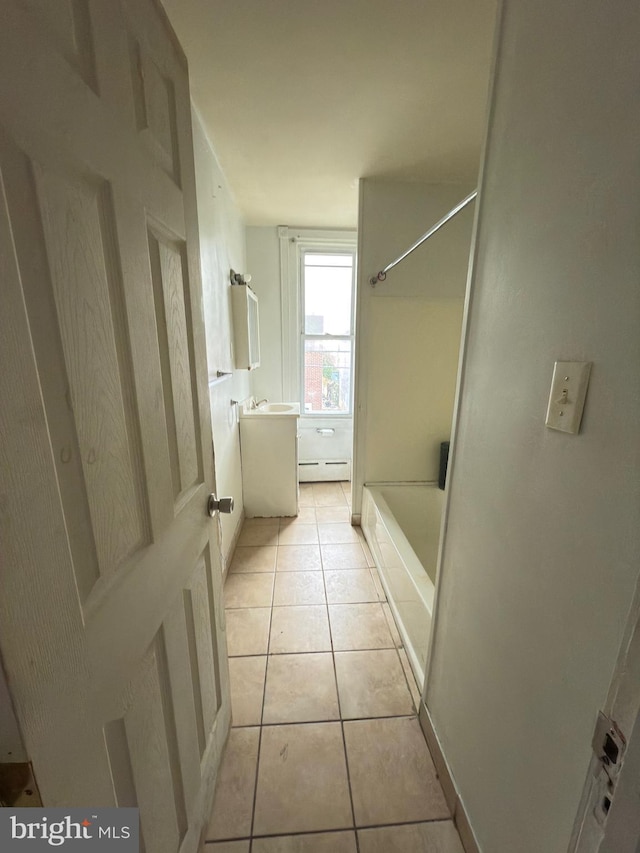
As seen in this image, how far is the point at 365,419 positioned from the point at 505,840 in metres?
2.04

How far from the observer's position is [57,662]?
0.43 metres

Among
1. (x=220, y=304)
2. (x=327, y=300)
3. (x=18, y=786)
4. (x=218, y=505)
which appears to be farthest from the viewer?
(x=327, y=300)

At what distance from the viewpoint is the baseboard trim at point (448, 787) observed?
945mm

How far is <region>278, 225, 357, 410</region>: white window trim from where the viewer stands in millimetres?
3184

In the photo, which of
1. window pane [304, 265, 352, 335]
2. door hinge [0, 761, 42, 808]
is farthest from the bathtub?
window pane [304, 265, 352, 335]

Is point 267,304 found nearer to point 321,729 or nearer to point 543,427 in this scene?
point 543,427

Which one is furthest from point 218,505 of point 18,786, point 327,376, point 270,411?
point 327,376

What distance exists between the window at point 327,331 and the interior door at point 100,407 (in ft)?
8.38

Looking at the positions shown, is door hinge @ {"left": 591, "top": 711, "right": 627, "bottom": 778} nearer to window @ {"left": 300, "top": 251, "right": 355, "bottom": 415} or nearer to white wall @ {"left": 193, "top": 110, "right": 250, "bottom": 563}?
white wall @ {"left": 193, "top": 110, "right": 250, "bottom": 563}

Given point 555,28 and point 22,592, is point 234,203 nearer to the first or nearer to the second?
point 555,28

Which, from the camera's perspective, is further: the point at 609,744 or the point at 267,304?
the point at 267,304

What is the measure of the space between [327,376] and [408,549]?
2.20m

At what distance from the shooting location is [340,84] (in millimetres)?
1375

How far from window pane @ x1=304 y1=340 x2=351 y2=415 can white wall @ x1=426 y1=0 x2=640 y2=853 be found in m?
2.63
